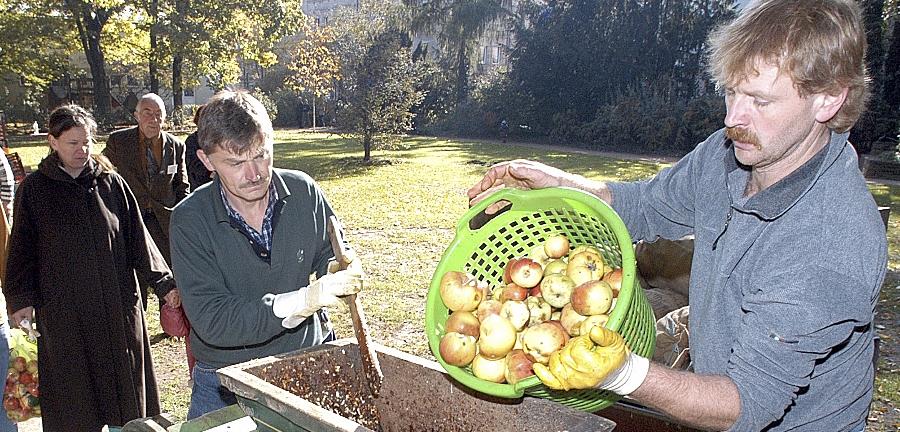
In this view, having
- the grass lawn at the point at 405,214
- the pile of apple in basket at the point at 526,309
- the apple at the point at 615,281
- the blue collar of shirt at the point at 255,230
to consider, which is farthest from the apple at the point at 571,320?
the grass lawn at the point at 405,214

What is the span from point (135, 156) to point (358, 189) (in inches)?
316

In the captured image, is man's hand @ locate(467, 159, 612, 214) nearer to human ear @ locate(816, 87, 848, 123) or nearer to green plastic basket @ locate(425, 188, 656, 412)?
green plastic basket @ locate(425, 188, 656, 412)

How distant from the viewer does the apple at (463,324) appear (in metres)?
1.72

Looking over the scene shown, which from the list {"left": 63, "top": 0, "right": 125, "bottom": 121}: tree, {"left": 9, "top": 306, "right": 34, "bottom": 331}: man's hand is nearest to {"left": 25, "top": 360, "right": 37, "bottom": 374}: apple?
{"left": 9, "top": 306, "right": 34, "bottom": 331}: man's hand

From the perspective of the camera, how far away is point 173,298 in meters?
3.21

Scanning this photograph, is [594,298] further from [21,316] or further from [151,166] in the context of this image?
[151,166]

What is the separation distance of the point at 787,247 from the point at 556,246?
23.4 inches

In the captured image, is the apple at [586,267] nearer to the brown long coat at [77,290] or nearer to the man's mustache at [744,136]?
the man's mustache at [744,136]

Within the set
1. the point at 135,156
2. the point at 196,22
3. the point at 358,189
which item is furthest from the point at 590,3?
the point at 135,156

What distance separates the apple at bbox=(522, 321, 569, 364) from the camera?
156cm

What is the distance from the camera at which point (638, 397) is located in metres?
1.45

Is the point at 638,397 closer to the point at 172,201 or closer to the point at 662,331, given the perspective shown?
the point at 662,331

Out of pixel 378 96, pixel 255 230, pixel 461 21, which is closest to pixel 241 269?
pixel 255 230

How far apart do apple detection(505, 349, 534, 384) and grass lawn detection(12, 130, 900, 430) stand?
128 centimetres
